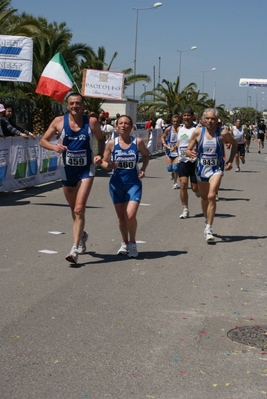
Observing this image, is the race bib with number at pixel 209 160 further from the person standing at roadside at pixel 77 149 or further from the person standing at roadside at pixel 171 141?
the person standing at roadside at pixel 171 141

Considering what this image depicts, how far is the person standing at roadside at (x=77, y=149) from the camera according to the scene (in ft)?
29.9

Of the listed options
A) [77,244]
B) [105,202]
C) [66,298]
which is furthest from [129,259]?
[105,202]

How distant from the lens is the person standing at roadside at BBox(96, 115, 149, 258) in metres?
9.46

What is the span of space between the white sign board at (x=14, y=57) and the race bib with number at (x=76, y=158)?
10.5 m

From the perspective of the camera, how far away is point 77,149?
9.15 meters

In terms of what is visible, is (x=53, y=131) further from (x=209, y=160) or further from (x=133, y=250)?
(x=209, y=160)

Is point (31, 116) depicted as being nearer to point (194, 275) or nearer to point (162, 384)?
point (194, 275)

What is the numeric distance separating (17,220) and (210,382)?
824cm

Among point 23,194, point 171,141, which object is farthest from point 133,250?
point 171,141

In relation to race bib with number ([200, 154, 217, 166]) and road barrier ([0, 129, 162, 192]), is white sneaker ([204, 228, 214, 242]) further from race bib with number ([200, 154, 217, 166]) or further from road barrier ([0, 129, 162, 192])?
road barrier ([0, 129, 162, 192])

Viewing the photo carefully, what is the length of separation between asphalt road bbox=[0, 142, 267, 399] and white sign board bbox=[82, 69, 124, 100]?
13582 millimetres

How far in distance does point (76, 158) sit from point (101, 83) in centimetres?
1717

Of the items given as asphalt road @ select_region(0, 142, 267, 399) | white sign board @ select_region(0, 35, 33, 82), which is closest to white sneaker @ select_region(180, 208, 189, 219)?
asphalt road @ select_region(0, 142, 267, 399)

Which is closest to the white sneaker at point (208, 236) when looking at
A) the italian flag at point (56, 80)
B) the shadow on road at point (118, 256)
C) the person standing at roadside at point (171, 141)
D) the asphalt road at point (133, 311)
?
the asphalt road at point (133, 311)
